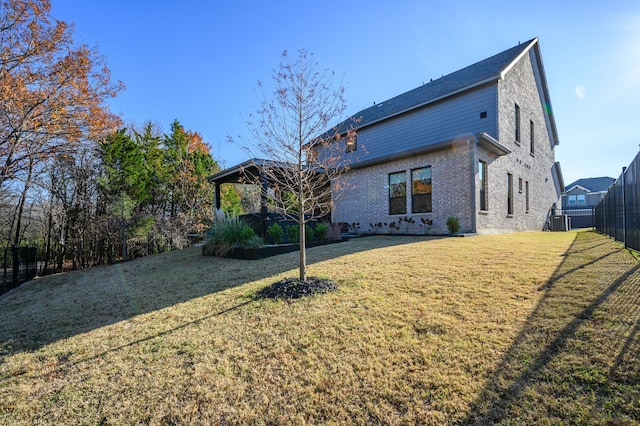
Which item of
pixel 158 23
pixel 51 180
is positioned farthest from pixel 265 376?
pixel 51 180

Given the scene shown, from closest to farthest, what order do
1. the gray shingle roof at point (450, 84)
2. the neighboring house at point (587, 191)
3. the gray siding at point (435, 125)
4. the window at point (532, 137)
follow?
the gray siding at point (435, 125)
the gray shingle roof at point (450, 84)
the window at point (532, 137)
the neighboring house at point (587, 191)

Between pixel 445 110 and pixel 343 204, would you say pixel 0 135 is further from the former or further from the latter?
pixel 445 110

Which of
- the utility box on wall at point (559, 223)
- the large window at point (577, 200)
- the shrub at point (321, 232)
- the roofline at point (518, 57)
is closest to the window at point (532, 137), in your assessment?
the roofline at point (518, 57)

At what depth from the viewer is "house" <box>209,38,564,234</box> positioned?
1011 centimetres

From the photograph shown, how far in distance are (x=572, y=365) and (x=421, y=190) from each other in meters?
9.21

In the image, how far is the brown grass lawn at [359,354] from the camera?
2049 millimetres

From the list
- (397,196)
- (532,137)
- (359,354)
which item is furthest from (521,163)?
(359,354)

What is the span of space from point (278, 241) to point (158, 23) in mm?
7417

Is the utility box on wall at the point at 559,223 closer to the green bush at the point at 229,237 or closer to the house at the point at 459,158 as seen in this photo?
the house at the point at 459,158

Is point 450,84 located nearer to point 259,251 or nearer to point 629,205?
point 629,205

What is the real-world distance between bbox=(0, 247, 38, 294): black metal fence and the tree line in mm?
245

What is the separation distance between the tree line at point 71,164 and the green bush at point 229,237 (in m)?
1.95

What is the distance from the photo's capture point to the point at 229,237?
349 inches

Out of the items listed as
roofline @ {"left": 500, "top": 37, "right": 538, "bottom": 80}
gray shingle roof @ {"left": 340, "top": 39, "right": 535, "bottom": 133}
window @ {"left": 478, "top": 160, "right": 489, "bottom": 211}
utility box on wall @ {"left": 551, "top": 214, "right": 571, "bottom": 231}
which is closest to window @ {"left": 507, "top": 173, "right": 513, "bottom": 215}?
window @ {"left": 478, "top": 160, "right": 489, "bottom": 211}
